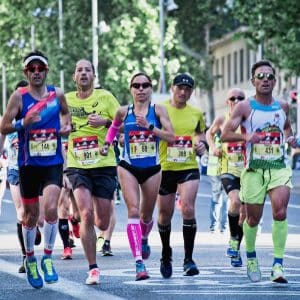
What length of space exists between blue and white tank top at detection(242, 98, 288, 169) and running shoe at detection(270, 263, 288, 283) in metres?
0.91

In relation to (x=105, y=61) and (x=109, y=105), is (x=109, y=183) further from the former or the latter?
(x=105, y=61)

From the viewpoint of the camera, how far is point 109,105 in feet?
53.3

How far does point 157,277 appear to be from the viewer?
611 inches

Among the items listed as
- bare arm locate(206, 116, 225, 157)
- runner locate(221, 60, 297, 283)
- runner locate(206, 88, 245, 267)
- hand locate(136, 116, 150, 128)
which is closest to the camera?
runner locate(221, 60, 297, 283)

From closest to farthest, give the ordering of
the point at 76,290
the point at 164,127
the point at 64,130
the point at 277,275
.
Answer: the point at 76,290 < the point at 277,275 < the point at 64,130 < the point at 164,127

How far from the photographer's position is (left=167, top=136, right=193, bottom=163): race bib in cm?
1612

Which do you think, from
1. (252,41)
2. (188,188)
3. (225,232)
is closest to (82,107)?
(188,188)

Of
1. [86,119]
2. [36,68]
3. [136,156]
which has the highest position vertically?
[36,68]

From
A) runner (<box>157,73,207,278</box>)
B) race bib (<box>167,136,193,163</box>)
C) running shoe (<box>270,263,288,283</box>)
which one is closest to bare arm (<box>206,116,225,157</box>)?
runner (<box>157,73,207,278</box>)

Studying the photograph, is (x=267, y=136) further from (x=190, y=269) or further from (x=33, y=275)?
(x=33, y=275)

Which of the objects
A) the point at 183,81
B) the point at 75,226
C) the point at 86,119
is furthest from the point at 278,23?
the point at 86,119

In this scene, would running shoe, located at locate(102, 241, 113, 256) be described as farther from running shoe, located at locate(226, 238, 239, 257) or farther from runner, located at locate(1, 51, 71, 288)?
runner, located at locate(1, 51, 71, 288)

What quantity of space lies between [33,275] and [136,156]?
154 cm

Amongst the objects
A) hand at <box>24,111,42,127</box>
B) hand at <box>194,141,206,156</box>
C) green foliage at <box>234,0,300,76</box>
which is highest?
green foliage at <box>234,0,300,76</box>
